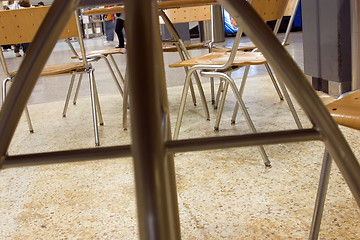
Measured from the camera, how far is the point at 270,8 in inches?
74.0

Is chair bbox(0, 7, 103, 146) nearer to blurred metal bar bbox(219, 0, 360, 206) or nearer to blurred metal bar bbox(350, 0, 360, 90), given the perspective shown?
blurred metal bar bbox(350, 0, 360, 90)

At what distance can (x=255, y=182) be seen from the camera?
1.65 m

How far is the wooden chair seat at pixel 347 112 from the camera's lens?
0.72 m

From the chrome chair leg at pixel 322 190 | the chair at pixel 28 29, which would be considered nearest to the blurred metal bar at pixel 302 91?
the chrome chair leg at pixel 322 190

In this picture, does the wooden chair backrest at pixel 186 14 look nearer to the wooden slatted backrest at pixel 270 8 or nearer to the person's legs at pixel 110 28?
the wooden slatted backrest at pixel 270 8

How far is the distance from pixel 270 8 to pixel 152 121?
5.67 feet

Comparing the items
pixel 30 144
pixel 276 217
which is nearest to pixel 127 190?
pixel 276 217

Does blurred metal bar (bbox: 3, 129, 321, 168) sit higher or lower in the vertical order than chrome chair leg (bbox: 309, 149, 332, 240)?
higher

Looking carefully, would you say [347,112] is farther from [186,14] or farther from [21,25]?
[186,14]

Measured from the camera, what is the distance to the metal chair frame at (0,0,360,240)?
26 centimetres

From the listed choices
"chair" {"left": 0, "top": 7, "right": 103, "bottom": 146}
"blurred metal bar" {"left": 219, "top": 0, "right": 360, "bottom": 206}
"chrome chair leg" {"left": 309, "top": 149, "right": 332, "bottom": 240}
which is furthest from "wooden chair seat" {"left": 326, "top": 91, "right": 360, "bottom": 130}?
"chair" {"left": 0, "top": 7, "right": 103, "bottom": 146}

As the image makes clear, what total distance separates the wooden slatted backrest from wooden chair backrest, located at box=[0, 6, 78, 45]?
3.29 feet

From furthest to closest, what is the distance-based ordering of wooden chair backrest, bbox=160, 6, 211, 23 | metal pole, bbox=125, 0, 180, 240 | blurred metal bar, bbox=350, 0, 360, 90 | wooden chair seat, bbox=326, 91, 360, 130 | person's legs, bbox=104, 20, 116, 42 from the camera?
person's legs, bbox=104, 20, 116, 42
wooden chair backrest, bbox=160, 6, 211, 23
blurred metal bar, bbox=350, 0, 360, 90
wooden chair seat, bbox=326, 91, 360, 130
metal pole, bbox=125, 0, 180, 240

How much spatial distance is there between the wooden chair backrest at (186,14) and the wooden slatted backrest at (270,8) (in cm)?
159
